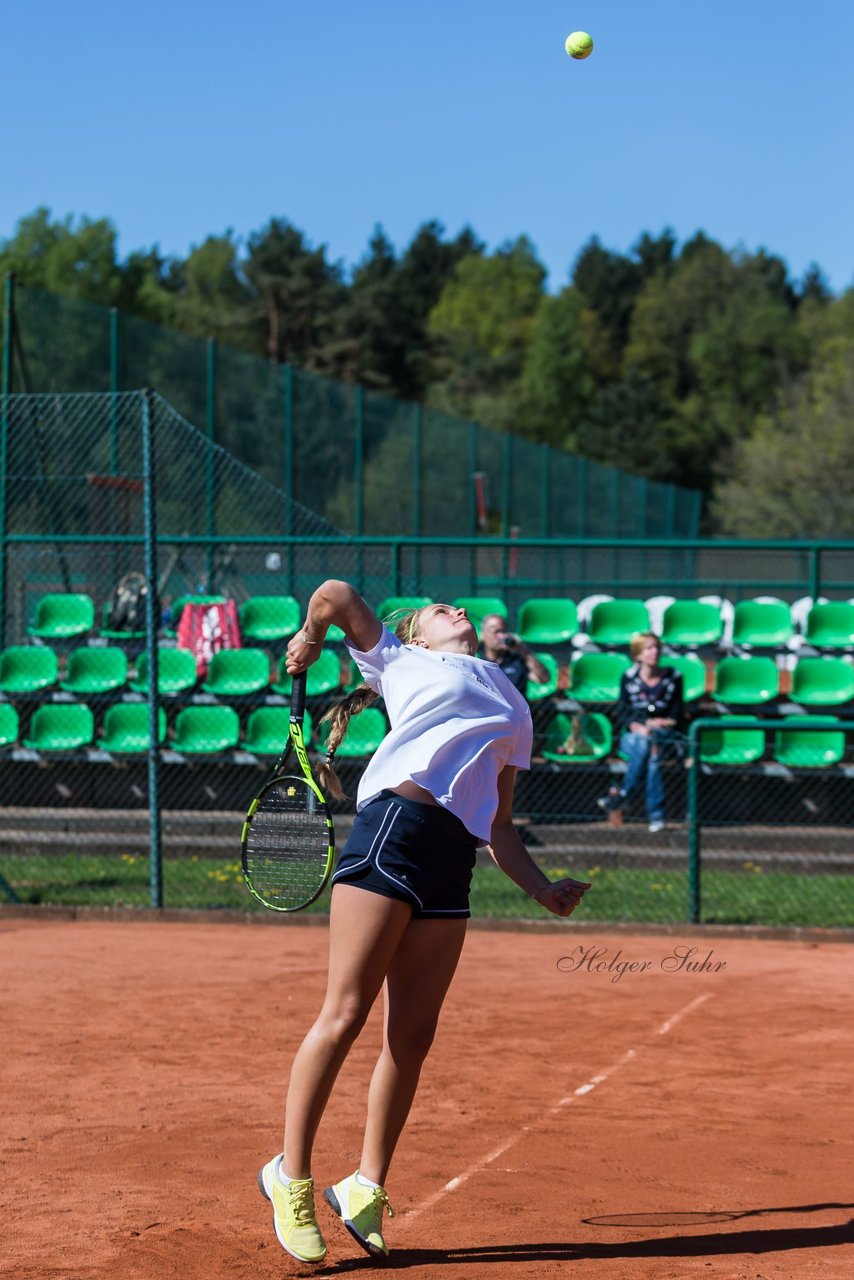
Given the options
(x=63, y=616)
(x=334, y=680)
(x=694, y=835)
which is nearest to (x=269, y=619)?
(x=334, y=680)

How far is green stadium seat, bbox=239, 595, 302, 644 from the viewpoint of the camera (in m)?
13.4

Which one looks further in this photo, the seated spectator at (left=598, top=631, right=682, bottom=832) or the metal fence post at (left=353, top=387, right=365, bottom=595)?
the metal fence post at (left=353, top=387, right=365, bottom=595)

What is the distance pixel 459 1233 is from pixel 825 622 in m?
9.48

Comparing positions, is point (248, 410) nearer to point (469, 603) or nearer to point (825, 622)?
point (469, 603)

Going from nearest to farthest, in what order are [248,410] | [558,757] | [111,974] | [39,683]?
1. [111,974]
2. [558,757]
3. [39,683]
4. [248,410]

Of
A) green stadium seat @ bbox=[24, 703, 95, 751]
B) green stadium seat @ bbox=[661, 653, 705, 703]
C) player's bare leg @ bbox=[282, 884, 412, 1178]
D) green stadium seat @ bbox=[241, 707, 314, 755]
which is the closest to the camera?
player's bare leg @ bbox=[282, 884, 412, 1178]

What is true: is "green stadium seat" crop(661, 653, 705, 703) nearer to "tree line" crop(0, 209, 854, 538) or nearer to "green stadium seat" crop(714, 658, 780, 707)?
"green stadium seat" crop(714, 658, 780, 707)

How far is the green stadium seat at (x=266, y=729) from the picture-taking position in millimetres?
12148

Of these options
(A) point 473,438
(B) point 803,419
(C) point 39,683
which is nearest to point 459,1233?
(C) point 39,683

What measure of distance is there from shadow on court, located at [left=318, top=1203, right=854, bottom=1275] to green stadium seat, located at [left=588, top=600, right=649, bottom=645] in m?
8.93

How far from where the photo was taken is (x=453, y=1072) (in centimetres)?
638

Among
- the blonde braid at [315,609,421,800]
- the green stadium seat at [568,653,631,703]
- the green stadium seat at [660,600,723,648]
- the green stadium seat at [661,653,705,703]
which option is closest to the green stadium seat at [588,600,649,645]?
the green stadium seat at [660,600,723,648]

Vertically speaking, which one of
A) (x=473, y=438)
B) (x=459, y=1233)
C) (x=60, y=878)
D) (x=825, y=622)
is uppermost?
(x=473, y=438)

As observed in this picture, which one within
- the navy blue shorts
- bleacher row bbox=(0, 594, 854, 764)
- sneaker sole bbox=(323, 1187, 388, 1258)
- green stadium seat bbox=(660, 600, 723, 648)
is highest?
the navy blue shorts
